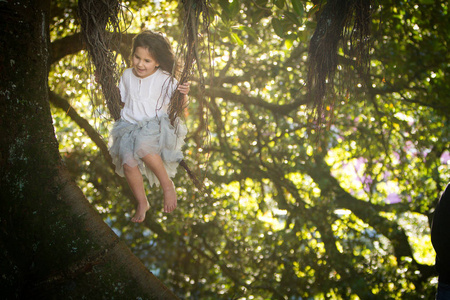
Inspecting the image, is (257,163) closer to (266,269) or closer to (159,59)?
(266,269)

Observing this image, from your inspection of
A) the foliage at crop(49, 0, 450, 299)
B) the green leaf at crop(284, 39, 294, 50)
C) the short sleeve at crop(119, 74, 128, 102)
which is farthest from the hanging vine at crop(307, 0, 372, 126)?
the foliage at crop(49, 0, 450, 299)

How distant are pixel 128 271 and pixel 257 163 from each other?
11.9ft

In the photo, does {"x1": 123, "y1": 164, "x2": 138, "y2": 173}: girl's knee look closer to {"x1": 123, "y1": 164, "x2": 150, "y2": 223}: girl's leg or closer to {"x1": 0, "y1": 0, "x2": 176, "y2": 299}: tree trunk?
{"x1": 123, "y1": 164, "x2": 150, "y2": 223}: girl's leg

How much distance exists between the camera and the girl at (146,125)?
2.49m

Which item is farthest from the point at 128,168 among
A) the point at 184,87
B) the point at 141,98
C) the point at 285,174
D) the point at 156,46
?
the point at 285,174

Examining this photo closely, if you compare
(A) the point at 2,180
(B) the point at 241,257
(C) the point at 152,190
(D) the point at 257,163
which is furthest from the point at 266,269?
(A) the point at 2,180

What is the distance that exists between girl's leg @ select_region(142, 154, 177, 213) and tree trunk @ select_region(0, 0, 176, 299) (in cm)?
50

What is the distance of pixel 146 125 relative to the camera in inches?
99.3

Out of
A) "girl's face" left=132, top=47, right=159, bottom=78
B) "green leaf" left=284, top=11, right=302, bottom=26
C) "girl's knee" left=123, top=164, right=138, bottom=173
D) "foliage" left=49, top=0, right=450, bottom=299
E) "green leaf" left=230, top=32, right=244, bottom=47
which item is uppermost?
"foliage" left=49, top=0, right=450, bottom=299

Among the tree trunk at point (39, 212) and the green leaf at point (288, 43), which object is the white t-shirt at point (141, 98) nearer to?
the tree trunk at point (39, 212)

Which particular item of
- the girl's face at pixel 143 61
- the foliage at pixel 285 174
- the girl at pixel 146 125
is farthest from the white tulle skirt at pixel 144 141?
the foliage at pixel 285 174

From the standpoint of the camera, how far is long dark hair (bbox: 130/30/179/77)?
2.54 m

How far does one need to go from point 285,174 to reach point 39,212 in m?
4.12

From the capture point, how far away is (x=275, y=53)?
592 cm
